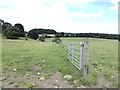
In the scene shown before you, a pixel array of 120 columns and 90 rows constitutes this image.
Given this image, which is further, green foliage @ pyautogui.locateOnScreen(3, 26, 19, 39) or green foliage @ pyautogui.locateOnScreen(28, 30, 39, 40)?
green foliage @ pyautogui.locateOnScreen(28, 30, 39, 40)

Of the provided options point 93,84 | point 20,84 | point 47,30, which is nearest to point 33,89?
point 20,84

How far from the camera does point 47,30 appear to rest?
41.1m

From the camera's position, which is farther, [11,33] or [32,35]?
[32,35]

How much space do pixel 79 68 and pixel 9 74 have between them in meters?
1.79

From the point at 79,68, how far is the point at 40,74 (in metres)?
1.01

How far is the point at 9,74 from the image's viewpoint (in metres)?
5.42

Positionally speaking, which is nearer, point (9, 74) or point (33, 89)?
point (33, 89)

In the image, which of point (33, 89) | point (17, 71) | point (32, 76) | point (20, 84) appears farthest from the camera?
point (17, 71)

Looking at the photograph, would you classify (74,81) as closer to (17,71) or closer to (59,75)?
(59,75)

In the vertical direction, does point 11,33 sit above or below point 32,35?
above

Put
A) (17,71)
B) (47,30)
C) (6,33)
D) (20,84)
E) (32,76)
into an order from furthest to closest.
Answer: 1. (47,30)
2. (6,33)
3. (17,71)
4. (32,76)
5. (20,84)

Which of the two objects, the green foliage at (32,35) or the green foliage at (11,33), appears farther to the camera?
the green foliage at (32,35)

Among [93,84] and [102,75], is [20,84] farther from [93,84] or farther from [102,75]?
[102,75]

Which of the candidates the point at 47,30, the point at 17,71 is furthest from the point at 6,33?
the point at 17,71
